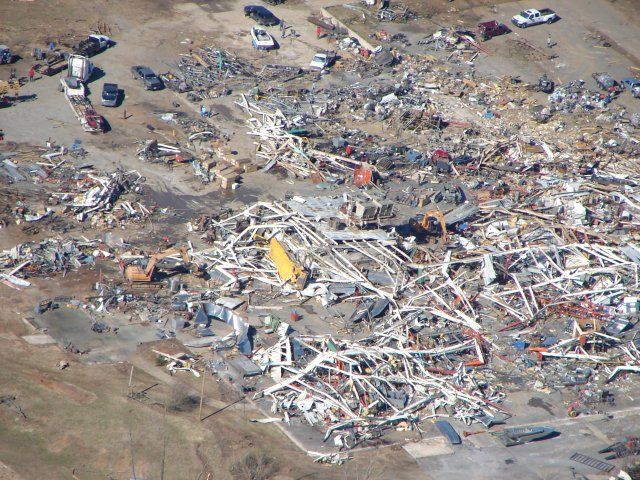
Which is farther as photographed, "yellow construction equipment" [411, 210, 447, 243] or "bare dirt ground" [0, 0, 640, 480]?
"yellow construction equipment" [411, 210, 447, 243]

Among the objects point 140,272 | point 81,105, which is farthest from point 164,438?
point 81,105

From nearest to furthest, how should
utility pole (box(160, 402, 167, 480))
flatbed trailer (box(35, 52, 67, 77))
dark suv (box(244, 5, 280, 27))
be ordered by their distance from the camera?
utility pole (box(160, 402, 167, 480)), flatbed trailer (box(35, 52, 67, 77)), dark suv (box(244, 5, 280, 27))

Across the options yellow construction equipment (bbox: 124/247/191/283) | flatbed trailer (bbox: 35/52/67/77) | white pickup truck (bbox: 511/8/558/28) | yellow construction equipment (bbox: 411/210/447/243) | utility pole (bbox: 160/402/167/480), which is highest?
white pickup truck (bbox: 511/8/558/28)

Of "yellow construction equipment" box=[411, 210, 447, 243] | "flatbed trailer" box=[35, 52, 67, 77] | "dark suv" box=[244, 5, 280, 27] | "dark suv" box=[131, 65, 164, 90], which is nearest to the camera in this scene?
"yellow construction equipment" box=[411, 210, 447, 243]

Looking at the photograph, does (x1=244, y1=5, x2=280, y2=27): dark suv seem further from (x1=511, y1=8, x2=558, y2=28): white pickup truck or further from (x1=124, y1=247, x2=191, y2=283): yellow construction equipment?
(x1=124, y1=247, x2=191, y2=283): yellow construction equipment

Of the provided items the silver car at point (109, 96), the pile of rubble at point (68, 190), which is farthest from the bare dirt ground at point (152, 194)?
the pile of rubble at point (68, 190)

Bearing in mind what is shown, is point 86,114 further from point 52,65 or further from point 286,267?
point 286,267

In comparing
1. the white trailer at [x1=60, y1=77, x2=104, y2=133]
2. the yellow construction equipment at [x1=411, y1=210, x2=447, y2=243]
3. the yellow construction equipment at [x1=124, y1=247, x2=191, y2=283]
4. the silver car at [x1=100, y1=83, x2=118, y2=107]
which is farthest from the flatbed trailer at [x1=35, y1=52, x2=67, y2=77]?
the yellow construction equipment at [x1=411, y1=210, x2=447, y2=243]
